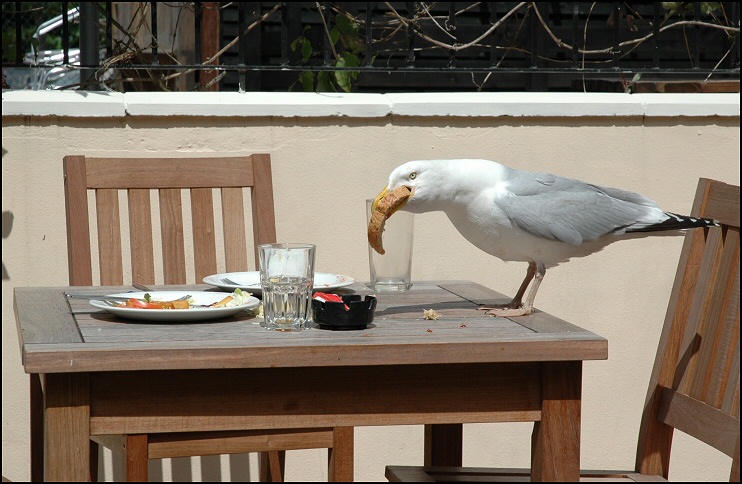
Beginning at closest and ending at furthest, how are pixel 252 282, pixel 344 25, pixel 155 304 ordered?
pixel 155 304, pixel 252 282, pixel 344 25

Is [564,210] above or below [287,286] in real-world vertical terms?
above

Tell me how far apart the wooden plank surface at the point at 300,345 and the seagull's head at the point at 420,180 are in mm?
223

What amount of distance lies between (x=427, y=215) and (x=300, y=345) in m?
1.49

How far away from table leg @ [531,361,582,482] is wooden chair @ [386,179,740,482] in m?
0.31

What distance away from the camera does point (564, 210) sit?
5.66 feet

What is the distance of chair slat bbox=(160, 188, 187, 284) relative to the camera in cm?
234

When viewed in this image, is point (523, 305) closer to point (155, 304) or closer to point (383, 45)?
point (155, 304)

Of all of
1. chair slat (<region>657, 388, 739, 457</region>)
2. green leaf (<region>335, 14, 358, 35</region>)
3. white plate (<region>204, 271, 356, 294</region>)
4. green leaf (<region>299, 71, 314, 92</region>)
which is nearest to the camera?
chair slat (<region>657, 388, 739, 457</region>)

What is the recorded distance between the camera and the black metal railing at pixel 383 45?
2.90 m

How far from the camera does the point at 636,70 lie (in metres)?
2.96

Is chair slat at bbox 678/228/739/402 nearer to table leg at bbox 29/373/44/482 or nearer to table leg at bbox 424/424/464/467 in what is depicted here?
table leg at bbox 424/424/464/467

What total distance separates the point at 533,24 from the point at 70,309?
187cm

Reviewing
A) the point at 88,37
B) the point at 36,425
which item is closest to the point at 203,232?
the point at 36,425

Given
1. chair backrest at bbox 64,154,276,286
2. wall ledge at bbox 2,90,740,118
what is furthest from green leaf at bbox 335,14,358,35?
chair backrest at bbox 64,154,276,286
